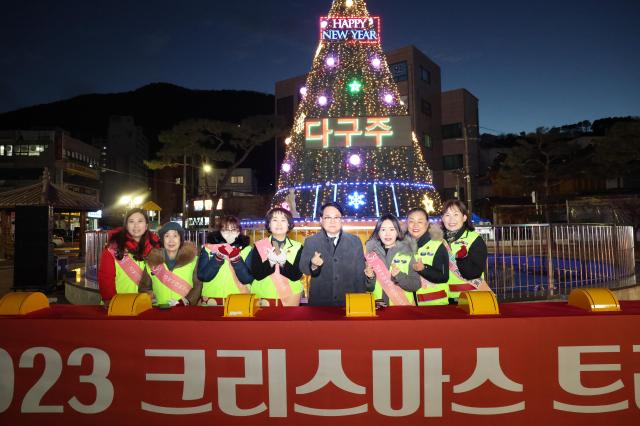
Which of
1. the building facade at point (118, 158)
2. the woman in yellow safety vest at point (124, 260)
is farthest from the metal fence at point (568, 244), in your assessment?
the building facade at point (118, 158)

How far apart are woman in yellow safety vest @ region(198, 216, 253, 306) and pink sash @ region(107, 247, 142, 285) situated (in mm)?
618

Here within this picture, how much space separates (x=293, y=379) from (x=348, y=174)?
9.89 meters

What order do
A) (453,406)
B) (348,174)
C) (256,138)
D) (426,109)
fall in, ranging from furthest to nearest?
1. (426,109)
2. (256,138)
3. (348,174)
4. (453,406)

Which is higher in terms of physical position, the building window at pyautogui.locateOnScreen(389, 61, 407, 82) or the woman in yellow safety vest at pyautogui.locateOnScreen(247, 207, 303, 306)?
the building window at pyautogui.locateOnScreen(389, 61, 407, 82)

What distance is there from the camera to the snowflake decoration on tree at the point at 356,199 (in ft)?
38.7

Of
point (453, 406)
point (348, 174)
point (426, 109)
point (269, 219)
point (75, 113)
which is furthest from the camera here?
point (75, 113)

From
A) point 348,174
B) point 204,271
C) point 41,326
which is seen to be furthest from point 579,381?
point 348,174

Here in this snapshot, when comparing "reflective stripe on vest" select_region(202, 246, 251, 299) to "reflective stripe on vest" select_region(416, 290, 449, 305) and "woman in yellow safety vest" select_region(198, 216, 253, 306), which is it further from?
"reflective stripe on vest" select_region(416, 290, 449, 305)

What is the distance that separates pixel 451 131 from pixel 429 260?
113ft

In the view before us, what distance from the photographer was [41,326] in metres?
2.31

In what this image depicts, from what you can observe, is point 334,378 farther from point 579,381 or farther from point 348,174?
point 348,174

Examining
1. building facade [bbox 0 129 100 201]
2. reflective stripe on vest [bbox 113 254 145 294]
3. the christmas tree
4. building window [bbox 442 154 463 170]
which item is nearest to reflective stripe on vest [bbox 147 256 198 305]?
reflective stripe on vest [bbox 113 254 145 294]

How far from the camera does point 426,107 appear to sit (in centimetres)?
3262

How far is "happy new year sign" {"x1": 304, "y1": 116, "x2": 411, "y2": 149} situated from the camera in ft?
31.7
